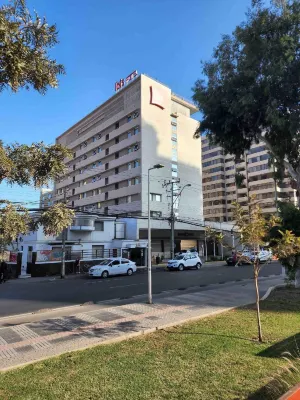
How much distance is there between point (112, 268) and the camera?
2728cm

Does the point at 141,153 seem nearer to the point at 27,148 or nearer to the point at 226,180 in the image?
the point at 27,148

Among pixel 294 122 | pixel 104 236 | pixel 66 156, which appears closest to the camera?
pixel 66 156

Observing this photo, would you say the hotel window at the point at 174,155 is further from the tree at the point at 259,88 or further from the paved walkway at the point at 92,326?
the paved walkway at the point at 92,326

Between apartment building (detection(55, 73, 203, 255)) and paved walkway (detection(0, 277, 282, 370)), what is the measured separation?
31.6 metres

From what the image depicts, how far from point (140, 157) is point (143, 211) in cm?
903

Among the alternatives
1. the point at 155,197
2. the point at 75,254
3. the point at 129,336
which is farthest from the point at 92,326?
the point at 155,197

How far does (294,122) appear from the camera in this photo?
14633 mm

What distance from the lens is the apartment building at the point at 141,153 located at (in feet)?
164

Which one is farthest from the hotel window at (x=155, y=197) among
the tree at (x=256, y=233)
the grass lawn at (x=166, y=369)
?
the tree at (x=256, y=233)

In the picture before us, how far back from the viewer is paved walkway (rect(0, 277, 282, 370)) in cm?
702

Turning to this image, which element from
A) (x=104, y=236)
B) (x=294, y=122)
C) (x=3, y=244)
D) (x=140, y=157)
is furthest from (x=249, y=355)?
(x=140, y=157)

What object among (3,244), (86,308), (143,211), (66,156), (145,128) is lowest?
(86,308)

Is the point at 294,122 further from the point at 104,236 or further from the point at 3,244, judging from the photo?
the point at 104,236

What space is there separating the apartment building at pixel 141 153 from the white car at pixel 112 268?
49.1 ft
